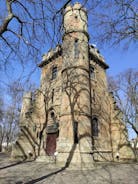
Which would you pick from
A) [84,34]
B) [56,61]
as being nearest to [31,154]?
[56,61]

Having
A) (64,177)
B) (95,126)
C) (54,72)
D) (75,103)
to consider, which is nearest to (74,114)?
(75,103)

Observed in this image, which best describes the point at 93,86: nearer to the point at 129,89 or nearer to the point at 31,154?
the point at 129,89

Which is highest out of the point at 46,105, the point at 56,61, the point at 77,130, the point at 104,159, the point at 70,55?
the point at 56,61

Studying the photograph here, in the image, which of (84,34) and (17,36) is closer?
(17,36)

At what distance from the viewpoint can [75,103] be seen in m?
14.6

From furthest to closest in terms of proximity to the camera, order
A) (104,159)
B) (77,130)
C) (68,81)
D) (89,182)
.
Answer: (104,159)
(68,81)
(77,130)
(89,182)

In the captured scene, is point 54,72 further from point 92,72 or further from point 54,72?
point 92,72

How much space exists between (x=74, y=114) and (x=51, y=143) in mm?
5465

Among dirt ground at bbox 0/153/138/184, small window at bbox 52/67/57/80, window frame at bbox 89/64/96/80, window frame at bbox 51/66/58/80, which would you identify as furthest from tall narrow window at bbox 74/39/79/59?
dirt ground at bbox 0/153/138/184

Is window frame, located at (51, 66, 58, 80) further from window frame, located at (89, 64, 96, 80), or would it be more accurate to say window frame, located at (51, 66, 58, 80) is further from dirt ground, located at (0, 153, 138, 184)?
dirt ground, located at (0, 153, 138, 184)

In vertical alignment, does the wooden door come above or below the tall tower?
below

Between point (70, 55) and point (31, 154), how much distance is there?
36.2ft

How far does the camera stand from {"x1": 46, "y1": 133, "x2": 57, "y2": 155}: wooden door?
17.5 meters

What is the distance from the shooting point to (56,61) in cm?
2153
